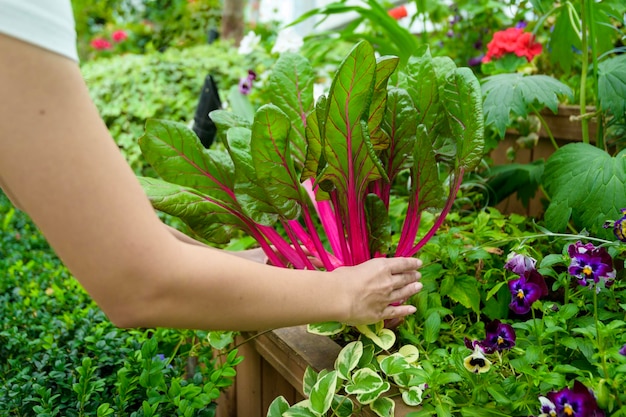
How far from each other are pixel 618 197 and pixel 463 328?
428mm

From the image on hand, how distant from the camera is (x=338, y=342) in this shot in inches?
50.2

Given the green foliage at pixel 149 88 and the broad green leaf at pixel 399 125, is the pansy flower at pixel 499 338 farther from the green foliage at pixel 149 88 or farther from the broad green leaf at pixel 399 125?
the green foliage at pixel 149 88

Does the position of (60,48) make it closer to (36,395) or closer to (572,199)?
(36,395)

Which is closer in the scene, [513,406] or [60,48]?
[60,48]

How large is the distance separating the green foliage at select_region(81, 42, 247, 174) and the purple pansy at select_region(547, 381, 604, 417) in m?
2.69

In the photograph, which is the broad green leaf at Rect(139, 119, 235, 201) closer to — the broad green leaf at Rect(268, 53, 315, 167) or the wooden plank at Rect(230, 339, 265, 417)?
the broad green leaf at Rect(268, 53, 315, 167)

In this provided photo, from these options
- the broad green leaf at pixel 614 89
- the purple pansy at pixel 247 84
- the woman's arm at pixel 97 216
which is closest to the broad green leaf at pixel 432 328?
the woman's arm at pixel 97 216

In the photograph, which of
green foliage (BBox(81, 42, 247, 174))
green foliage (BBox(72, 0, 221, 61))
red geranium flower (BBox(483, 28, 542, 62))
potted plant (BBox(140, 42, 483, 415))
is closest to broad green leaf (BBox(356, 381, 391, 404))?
potted plant (BBox(140, 42, 483, 415))

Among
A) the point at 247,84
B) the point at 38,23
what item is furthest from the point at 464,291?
the point at 247,84

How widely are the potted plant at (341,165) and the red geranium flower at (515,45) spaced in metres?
0.95

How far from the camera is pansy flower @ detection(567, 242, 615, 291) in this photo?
1.05 m

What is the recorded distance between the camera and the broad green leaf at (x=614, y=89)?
1426 millimetres

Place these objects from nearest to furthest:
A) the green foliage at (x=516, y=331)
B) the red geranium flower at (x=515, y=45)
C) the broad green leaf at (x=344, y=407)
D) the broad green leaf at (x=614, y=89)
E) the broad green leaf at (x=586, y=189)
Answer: the green foliage at (x=516, y=331) < the broad green leaf at (x=344, y=407) < the broad green leaf at (x=586, y=189) < the broad green leaf at (x=614, y=89) < the red geranium flower at (x=515, y=45)

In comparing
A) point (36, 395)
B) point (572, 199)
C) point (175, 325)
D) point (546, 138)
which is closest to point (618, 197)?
point (572, 199)
